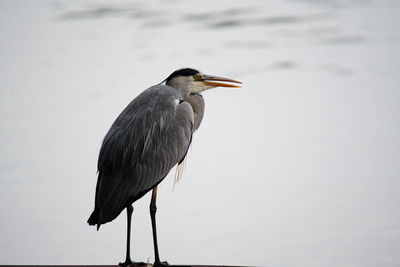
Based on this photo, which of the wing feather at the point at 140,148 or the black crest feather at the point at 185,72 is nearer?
the wing feather at the point at 140,148

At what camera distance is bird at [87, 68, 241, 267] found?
15.7 ft

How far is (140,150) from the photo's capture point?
4.98 meters

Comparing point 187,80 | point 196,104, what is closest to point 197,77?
point 187,80

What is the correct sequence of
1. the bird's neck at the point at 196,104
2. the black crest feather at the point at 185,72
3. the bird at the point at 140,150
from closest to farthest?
the bird at the point at 140,150 < the black crest feather at the point at 185,72 < the bird's neck at the point at 196,104

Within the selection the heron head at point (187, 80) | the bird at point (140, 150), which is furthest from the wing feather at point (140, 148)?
the heron head at point (187, 80)

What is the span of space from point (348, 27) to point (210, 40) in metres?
2.66

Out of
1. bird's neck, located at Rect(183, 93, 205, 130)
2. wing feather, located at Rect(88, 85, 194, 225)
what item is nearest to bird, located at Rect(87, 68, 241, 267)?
wing feather, located at Rect(88, 85, 194, 225)

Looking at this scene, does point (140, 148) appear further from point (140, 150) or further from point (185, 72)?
point (185, 72)

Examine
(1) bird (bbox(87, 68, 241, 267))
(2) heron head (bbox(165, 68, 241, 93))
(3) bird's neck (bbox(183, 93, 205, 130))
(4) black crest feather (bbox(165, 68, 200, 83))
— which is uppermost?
(4) black crest feather (bbox(165, 68, 200, 83))

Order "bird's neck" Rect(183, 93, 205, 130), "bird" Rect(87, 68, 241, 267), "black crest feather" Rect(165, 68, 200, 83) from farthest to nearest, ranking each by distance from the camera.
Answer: "bird's neck" Rect(183, 93, 205, 130) < "black crest feather" Rect(165, 68, 200, 83) < "bird" Rect(87, 68, 241, 267)

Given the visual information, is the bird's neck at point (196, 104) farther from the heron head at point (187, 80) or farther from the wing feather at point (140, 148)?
the wing feather at point (140, 148)

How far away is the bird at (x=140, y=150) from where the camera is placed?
4785mm

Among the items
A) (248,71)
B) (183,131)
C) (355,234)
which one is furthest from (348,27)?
(183,131)

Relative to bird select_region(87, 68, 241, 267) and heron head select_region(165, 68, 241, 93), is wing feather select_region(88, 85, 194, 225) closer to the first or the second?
bird select_region(87, 68, 241, 267)
